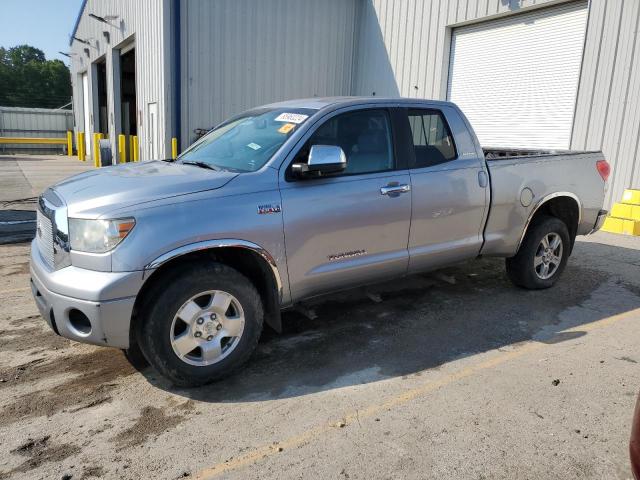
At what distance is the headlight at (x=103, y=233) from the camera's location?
3.10m

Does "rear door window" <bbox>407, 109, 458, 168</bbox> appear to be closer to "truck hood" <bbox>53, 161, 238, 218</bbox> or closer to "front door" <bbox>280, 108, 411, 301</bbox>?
"front door" <bbox>280, 108, 411, 301</bbox>

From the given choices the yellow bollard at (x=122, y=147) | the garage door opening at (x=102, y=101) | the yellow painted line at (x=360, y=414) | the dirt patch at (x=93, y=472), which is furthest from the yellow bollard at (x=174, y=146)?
the garage door opening at (x=102, y=101)

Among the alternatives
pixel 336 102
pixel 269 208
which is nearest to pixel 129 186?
pixel 269 208

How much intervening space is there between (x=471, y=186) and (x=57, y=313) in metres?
Answer: 3.50

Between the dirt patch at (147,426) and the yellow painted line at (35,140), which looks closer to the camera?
the dirt patch at (147,426)

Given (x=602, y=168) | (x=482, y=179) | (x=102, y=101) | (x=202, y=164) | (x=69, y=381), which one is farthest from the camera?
(x=102, y=101)

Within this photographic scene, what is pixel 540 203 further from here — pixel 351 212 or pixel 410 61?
pixel 410 61

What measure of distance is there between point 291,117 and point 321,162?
2.33ft

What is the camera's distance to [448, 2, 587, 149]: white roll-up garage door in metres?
10.7

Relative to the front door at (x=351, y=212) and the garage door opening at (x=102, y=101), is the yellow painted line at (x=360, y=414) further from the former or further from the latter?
the garage door opening at (x=102, y=101)

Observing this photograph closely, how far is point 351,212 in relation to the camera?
3.96 meters

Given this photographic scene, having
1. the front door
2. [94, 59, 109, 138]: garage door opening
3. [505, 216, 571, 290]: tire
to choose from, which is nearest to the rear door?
Result: the front door

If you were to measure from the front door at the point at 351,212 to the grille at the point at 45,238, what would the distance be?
1.55 meters

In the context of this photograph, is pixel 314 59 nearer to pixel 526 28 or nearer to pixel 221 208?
pixel 526 28
